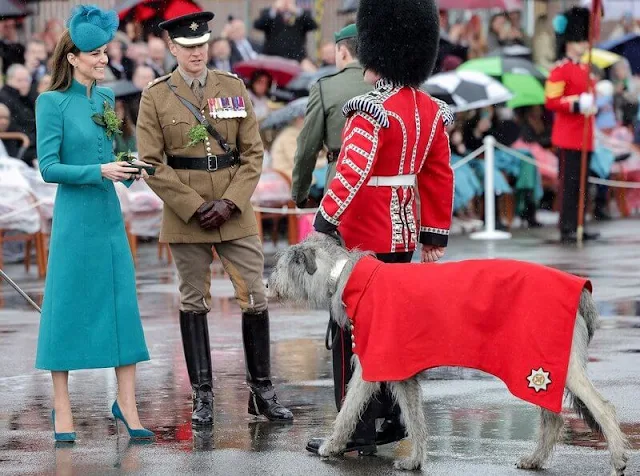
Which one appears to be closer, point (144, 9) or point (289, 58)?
point (144, 9)

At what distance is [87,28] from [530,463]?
3.02 meters

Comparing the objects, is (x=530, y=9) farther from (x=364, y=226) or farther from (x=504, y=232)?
(x=364, y=226)

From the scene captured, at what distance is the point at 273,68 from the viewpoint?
70.0 ft

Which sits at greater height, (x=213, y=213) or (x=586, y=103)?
(x=213, y=213)

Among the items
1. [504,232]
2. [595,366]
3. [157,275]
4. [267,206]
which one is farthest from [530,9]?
[595,366]

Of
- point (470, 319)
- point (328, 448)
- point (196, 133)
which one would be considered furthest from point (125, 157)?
point (470, 319)

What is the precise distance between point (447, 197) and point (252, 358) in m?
1.53

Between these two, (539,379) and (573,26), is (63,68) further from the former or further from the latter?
(573,26)

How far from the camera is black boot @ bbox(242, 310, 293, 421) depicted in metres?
8.70

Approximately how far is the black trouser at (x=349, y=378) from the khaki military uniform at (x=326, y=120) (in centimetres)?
121

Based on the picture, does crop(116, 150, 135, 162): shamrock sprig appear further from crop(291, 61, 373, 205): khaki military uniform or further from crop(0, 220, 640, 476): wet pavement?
crop(0, 220, 640, 476): wet pavement

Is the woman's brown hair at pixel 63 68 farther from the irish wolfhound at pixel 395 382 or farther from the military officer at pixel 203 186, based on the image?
the irish wolfhound at pixel 395 382

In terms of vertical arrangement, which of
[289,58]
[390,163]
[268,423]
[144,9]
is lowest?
[268,423]

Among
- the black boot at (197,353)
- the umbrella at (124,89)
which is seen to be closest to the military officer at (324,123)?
the black boot at (197,353)
